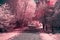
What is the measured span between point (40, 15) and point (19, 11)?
175 cm

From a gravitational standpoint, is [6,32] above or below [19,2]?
below

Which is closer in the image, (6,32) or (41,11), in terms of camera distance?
(6,32)

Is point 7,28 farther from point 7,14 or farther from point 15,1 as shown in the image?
point 15,1

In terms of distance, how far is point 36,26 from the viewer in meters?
17.8

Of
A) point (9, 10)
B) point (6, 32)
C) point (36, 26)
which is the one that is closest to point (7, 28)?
point (6, 32)

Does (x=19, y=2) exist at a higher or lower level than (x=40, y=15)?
higher

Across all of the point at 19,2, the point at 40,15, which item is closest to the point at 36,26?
the point at 40,15

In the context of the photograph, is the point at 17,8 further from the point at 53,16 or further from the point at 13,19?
the point at 53,16

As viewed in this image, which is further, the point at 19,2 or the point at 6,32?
the point at 19,2

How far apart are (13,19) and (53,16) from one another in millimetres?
3172

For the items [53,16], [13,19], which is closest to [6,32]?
[13,19]

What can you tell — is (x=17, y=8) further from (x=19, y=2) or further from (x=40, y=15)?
(x=40, y=15)

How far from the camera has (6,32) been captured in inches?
611

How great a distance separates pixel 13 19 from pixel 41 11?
7.85 feet
